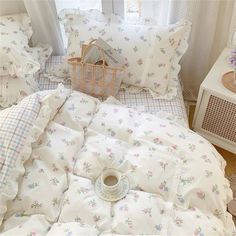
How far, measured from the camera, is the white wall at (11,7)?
166 cm

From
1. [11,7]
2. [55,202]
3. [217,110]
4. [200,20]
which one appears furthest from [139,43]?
[55,202]

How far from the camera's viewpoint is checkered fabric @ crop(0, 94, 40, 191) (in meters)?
1.04

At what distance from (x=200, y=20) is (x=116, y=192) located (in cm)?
109

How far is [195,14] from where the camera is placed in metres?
1.63

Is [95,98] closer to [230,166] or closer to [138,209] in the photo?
[138,209]

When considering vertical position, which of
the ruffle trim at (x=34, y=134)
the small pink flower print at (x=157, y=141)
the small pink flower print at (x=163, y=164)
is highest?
the ruffle trim at (x=34, y=134)

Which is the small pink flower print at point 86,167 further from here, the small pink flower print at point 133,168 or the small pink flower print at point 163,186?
the small pink flower print at point 163,186

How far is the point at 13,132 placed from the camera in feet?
3.59

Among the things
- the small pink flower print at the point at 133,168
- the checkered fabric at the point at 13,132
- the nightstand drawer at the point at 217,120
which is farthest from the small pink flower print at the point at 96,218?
the nightstand drawer at the point at 217,120

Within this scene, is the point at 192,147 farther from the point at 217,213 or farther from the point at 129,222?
the point at 129,222

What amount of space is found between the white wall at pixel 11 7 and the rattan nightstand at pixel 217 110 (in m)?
1.08

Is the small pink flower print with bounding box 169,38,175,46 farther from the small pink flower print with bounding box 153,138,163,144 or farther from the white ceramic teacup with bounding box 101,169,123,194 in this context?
the white ceramic teacup with bounding box 101,169,123,194

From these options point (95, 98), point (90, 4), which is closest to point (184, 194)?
point (95, 98)

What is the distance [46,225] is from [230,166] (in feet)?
3.76
